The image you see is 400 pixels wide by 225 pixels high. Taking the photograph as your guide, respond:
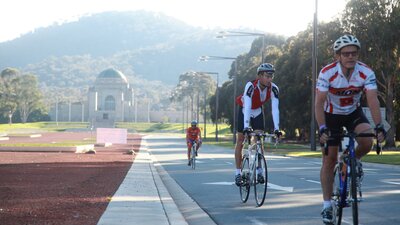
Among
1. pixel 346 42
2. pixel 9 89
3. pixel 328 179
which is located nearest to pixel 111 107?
pixel 9 89

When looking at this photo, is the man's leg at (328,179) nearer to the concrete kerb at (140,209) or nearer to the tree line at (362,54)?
the concrete kerb at (140,209)

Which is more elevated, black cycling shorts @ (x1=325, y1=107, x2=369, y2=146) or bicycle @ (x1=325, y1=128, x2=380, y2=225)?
black cycling shorts @ (x1=325, y1=107, x2=369, y2=146)

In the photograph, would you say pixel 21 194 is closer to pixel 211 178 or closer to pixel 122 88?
pixel 211 178

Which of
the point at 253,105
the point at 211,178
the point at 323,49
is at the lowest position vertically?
the point at 211,178

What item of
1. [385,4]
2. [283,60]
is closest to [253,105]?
[385,4]

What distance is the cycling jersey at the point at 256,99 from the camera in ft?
37.1

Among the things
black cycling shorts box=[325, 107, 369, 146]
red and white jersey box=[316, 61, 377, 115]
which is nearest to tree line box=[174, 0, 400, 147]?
black cycling shorts box=[325, 107, 369, 146]

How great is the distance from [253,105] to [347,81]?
394 centimetres

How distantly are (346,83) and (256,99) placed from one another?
12.6ft

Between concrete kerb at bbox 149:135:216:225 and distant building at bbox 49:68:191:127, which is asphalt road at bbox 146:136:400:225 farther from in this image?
distant building at bbox 49:68:191:127

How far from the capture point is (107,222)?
921 cm

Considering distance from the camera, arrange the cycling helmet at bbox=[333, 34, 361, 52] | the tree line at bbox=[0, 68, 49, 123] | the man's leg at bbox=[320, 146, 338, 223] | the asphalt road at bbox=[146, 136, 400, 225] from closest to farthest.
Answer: the cycling helmet at bbox=[333, 34, 361, 52], the man's leg at bbox=[320, 146, 338, 223], the asphalt road at bbox=[146, 136, 400, 225], the tree line at bbox=[0, 68, 49, 123]

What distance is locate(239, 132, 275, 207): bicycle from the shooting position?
37.3 ft

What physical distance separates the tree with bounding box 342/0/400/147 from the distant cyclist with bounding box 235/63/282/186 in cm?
4007
